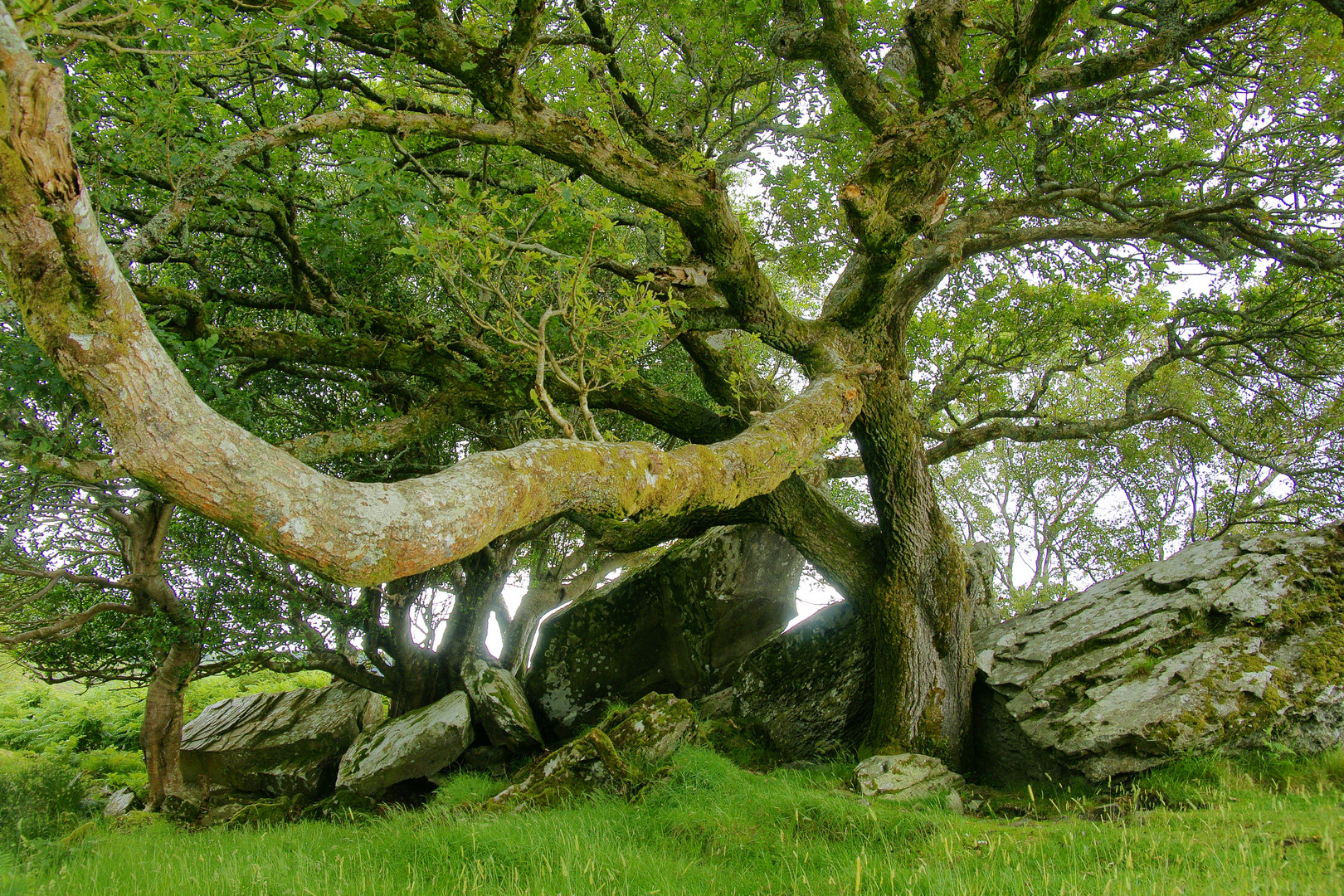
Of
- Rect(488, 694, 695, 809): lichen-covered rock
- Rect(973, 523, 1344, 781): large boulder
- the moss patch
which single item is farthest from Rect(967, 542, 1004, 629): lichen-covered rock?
Rect(488, 694, 695, 809): lichen-covered rock

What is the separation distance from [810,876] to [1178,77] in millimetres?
13838

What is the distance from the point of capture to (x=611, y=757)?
26.3ft

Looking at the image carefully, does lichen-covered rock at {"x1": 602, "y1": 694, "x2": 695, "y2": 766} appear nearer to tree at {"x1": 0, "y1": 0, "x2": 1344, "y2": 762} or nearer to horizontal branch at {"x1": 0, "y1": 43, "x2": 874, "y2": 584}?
tree at {"x1": 0, "y1": 0, "x2": 1344, "y2": 762}

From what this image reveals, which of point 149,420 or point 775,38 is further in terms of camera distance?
point 775,38

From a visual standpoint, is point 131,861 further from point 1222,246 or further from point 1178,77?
point 1178,77

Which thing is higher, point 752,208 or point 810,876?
point 752,208

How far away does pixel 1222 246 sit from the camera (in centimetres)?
962

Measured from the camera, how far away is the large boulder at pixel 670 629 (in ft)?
40.3

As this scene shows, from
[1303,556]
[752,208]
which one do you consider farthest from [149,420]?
[752,208]

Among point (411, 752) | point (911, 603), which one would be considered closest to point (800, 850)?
point (911, 603)

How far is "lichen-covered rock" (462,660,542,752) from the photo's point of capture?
36.5 feet

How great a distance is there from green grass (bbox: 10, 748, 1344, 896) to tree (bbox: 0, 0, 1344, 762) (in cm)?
267

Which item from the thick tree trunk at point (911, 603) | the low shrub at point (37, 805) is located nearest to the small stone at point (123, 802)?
the low shrub at point (37, 805)

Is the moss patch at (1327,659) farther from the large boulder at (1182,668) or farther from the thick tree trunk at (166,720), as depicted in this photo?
the thick tree trunk at (166,720)
